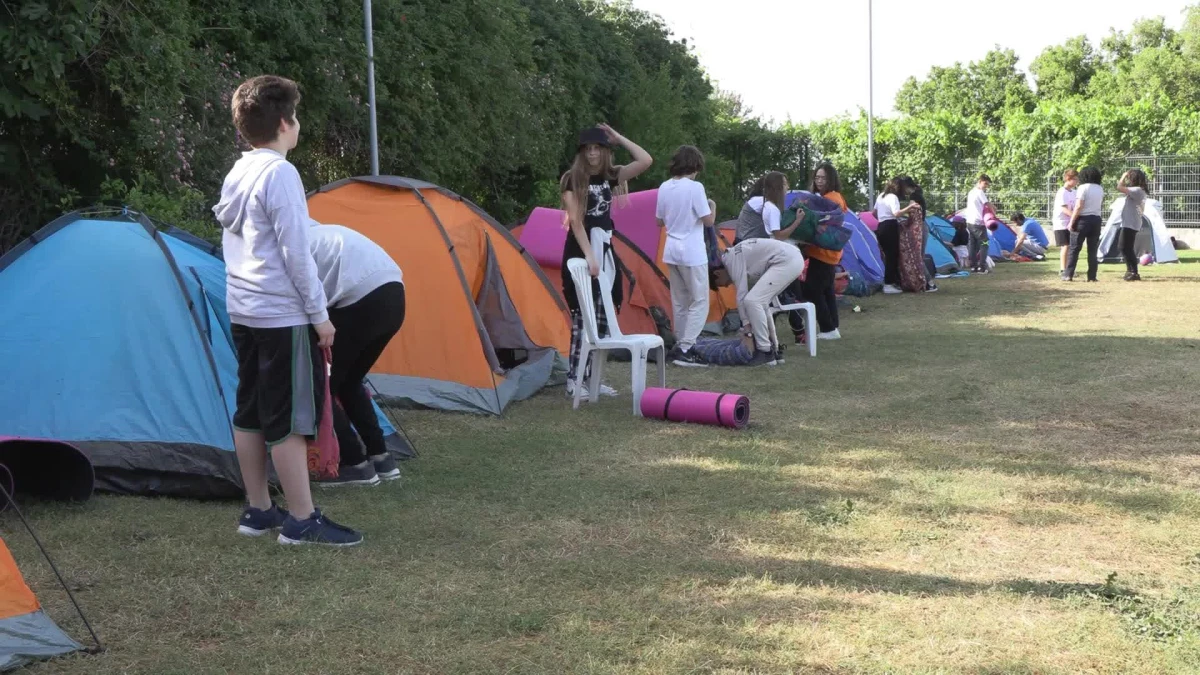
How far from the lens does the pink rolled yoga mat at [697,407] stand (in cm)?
664

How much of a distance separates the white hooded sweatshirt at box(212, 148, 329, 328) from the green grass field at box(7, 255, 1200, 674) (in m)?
0.88

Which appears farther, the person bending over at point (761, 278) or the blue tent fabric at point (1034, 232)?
the blue tent fabric at point (1034, 232)

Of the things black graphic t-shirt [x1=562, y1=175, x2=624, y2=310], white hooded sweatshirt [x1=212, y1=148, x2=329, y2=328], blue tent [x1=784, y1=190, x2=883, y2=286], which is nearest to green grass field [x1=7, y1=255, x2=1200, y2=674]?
black graphic t-shirt [x1=562, y1=175, x2=624, y2=310]

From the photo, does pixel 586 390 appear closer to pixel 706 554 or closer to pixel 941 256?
pixel 706 554

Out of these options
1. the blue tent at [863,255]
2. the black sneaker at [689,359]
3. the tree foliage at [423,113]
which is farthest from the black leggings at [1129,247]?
the black sneaker at [689,359]

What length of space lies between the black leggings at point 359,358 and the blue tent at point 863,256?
1002 cm

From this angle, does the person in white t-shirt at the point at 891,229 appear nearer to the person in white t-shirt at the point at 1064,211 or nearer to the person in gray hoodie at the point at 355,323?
the person in white t-shirt at the point at 1064,211

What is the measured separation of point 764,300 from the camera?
29.9 ft

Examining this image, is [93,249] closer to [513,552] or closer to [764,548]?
[513,552]

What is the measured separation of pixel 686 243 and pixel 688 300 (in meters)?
0.50

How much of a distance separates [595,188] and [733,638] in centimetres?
452

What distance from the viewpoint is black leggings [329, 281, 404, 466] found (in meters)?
5.26

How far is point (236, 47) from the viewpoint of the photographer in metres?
9.87

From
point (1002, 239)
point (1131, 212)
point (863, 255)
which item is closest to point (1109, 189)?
point (1002, 239)
